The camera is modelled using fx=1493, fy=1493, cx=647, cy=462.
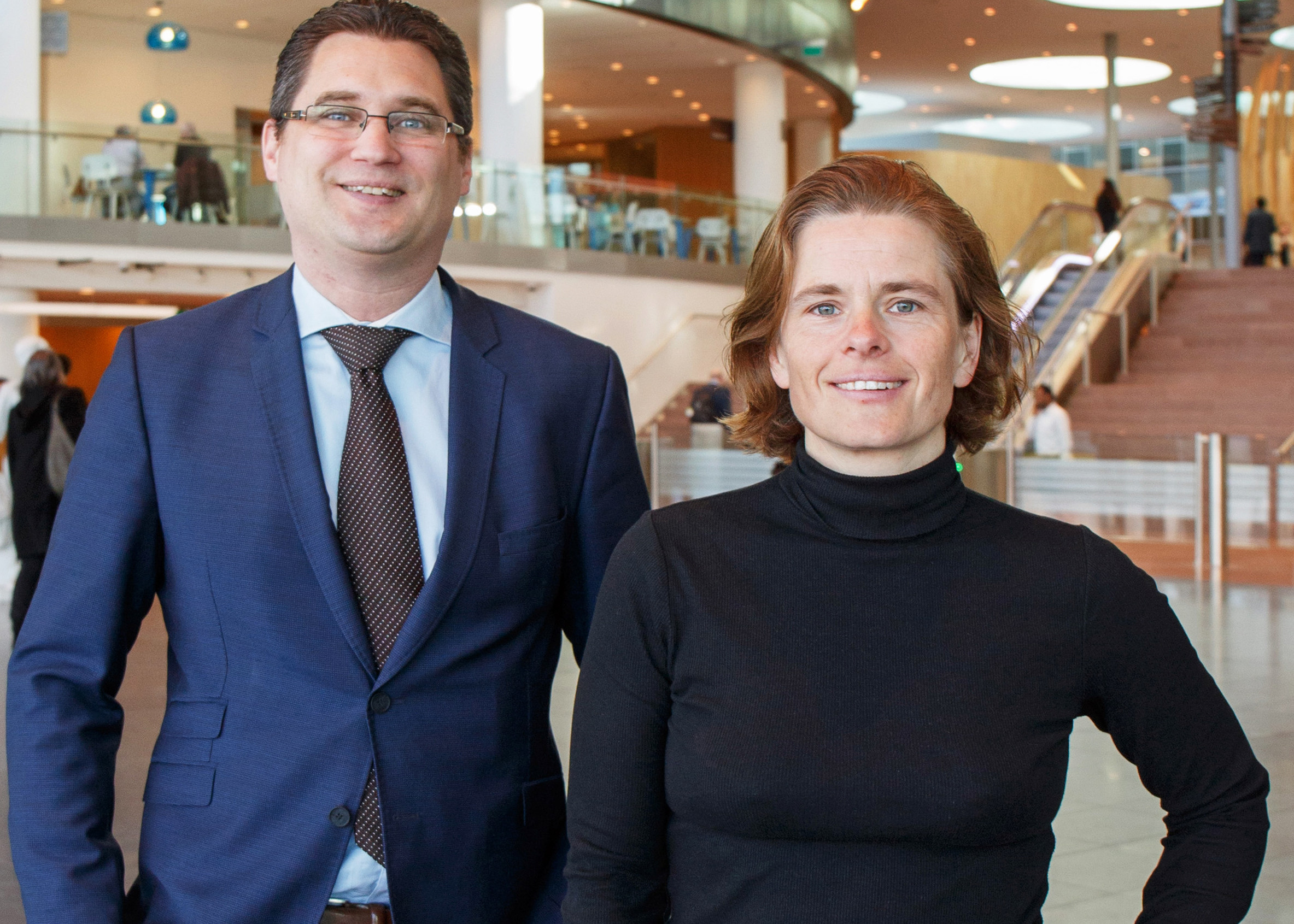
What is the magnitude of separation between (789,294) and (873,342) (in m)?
0.13

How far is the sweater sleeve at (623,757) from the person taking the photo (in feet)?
4.70

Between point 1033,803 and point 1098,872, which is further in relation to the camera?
point 1098,872

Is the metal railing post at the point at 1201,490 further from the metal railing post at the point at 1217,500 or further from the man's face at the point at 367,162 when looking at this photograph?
the man's face at the point at 367,162

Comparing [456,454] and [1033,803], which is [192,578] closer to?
[456,454]

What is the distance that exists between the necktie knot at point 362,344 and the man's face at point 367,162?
0.30 feet

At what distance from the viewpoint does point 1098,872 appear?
402 cm

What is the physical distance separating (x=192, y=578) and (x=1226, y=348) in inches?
758

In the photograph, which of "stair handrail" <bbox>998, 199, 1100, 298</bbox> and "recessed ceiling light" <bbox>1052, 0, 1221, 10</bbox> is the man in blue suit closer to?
"stair handrail" <bbox>998, 199, 1100, 298</bbox>

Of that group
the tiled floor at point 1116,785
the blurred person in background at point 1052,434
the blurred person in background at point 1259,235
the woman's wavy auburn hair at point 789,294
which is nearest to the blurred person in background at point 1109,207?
the blurred person in background at point 1259,235

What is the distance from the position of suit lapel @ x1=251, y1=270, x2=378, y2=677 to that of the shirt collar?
0.02 meters

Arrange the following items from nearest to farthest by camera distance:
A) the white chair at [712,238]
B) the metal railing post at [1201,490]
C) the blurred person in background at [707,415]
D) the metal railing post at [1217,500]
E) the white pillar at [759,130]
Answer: the metal railing post at [1217,500] < the metal railing post at [1201,490] < the blurred person in background at [707,415] < the white chair at [712,238] < the white pillar at [759,130]

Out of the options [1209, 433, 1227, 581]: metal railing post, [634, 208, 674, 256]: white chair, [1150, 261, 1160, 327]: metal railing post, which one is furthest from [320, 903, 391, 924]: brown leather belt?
[1150, 261, 1160, 327]: metal railing post

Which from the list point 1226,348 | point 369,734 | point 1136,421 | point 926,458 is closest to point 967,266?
point 926,458

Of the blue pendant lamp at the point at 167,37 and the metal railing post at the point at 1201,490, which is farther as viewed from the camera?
the blue pendant lamp at the point at 167,37
